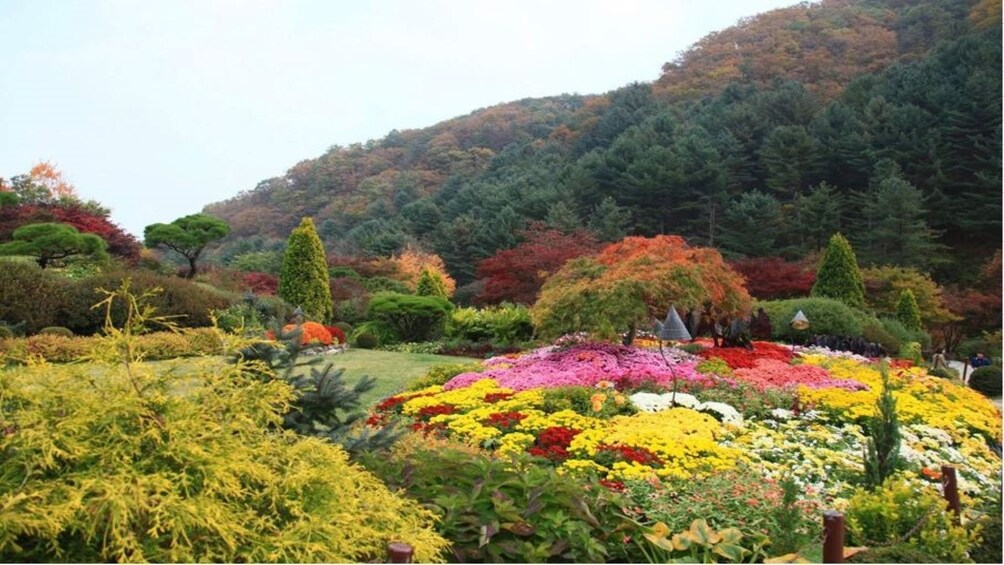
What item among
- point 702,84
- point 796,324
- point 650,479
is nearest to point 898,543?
point 650,479

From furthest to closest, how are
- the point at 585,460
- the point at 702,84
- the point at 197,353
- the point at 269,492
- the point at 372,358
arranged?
the point at 702,84 < the point at 372,358 < the point at 197,353 < the point at 585,460 < the point at 269,492

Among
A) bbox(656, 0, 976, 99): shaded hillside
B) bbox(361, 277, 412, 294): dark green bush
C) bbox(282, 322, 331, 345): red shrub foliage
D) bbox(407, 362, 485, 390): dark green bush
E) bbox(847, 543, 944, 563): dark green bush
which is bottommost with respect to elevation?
bbox(361, 277, 412, 294): dark green bush

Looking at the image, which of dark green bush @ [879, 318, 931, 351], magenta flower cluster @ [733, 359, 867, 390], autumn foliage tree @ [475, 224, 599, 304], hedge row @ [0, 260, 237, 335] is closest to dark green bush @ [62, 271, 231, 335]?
hedge row @ [0, 260, 237, 335]

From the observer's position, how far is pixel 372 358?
14891 millimetres

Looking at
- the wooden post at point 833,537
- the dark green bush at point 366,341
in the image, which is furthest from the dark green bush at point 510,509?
the dark green bush at point 366,341

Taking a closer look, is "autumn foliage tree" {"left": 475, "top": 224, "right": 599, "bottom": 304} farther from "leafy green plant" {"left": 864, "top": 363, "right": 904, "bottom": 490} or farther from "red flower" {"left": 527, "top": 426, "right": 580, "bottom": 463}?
"leafy green plant" {"left": 864, "top": 363, "right": 904, "bottom": 490}

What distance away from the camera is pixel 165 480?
2602mm

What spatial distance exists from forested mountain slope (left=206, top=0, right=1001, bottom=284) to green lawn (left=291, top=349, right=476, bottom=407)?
1756 centimetres

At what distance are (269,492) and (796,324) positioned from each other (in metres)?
12.3

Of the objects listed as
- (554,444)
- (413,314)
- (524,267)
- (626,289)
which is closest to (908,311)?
(524,267)

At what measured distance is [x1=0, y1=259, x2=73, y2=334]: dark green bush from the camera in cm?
1420

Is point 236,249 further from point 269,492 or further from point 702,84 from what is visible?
point 269,492

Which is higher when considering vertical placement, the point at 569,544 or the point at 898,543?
the point at 569,544

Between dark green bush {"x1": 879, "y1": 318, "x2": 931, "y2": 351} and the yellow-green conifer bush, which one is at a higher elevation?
the yellow-green conifer bush
